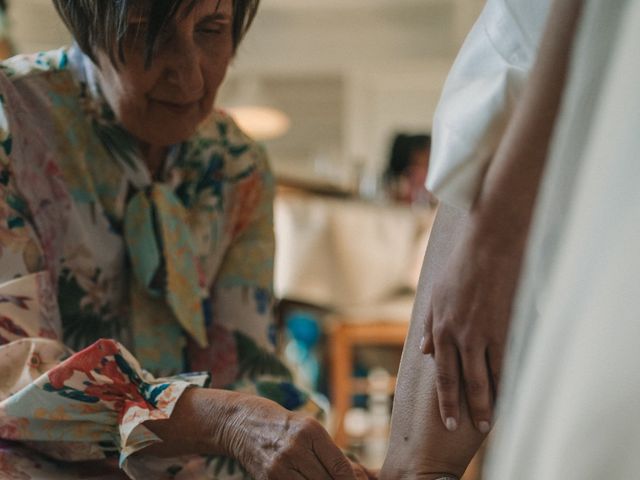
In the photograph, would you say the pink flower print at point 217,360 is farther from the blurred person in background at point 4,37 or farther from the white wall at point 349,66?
the white wall at point 349,66

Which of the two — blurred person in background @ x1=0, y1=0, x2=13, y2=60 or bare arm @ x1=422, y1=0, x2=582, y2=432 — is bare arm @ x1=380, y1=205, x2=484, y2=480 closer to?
bare arm @ x1=422, y1=0, x2=582, y2=432

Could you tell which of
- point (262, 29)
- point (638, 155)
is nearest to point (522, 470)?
point (638, 155)

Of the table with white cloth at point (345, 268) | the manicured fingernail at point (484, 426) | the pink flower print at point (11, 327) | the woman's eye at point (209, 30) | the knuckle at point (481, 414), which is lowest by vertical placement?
the table with white cloth at point (345, 268)

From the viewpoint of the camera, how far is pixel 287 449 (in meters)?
0.66

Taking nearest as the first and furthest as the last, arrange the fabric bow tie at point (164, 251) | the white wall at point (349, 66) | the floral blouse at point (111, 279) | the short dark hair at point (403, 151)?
1. the floral blouse at point (111, 279)
2. the fabric bow tie at point (164, 251)
3. the short dark hair at point (403, 151)
4. the white wall at point (349, 66)

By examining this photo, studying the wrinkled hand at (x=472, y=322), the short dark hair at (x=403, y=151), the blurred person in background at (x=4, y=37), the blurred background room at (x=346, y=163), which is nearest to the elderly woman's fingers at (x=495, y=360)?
the wrinkled hand at (x=472, y=322)

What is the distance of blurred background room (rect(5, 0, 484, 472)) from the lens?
2768 mm

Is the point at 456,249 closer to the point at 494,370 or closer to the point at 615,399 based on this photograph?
the point at 494,370

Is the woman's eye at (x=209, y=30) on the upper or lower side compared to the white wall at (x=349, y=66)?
upper

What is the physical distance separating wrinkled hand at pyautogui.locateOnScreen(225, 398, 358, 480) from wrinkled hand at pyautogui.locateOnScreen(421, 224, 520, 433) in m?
0.10

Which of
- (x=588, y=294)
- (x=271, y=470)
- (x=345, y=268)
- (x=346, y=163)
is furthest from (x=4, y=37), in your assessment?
(x=346, y=163)

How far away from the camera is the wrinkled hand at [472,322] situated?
589mm

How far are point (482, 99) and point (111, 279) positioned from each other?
528mm

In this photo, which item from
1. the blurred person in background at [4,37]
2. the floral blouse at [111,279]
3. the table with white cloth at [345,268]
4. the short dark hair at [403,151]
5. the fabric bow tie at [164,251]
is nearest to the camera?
the floral blouse at [111,279]
